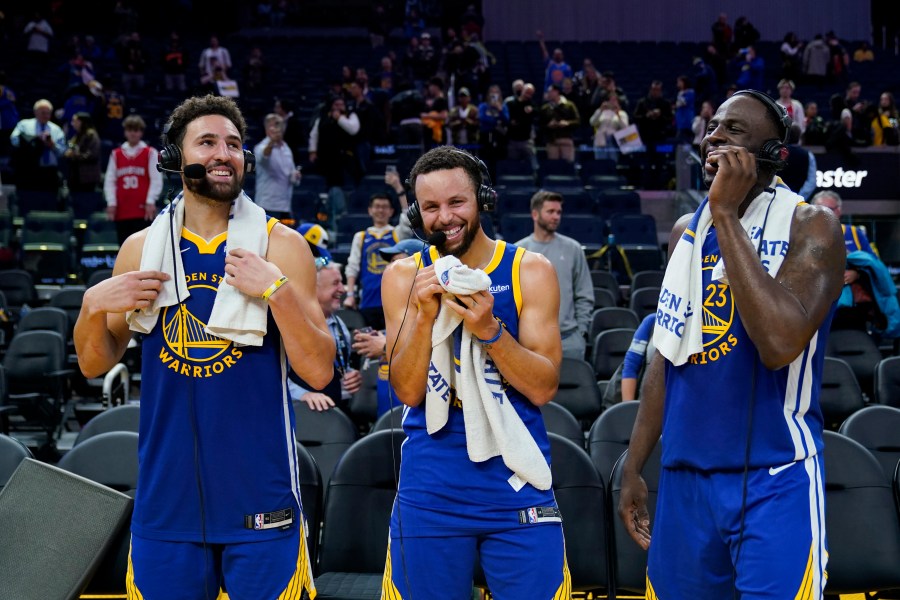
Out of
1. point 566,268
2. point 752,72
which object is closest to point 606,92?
point 752,72

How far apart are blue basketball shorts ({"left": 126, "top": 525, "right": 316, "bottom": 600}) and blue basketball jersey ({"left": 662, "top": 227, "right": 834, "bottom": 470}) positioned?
1030 millimetres

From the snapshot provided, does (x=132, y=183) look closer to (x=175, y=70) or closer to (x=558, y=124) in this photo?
(x=558, y=124)

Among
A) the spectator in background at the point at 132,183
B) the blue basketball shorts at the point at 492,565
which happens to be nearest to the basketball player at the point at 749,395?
the blue basketball shorts at the point at 492,565

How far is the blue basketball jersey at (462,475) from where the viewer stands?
2723mm

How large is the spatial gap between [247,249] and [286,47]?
1997cm

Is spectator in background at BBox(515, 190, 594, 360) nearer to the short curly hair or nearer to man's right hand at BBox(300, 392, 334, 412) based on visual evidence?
man's right hand at BBox(300, 392, 334, 412)

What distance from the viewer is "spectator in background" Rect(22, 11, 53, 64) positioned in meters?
19.8

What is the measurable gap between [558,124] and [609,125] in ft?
2.68

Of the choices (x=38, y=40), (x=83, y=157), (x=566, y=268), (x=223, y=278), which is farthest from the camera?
(x=38, y=40)

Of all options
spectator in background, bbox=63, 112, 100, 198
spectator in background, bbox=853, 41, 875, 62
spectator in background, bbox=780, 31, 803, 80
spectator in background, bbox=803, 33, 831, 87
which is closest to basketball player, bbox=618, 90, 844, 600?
spectator in background, bbox=63, 112, 100, 198

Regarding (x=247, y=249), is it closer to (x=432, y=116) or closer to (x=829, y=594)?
(x=829, y=594)

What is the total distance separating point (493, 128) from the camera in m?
14.1

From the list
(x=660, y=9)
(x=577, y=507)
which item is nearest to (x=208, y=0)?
(x=660, y=9)

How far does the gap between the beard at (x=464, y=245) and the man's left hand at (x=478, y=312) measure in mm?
209
